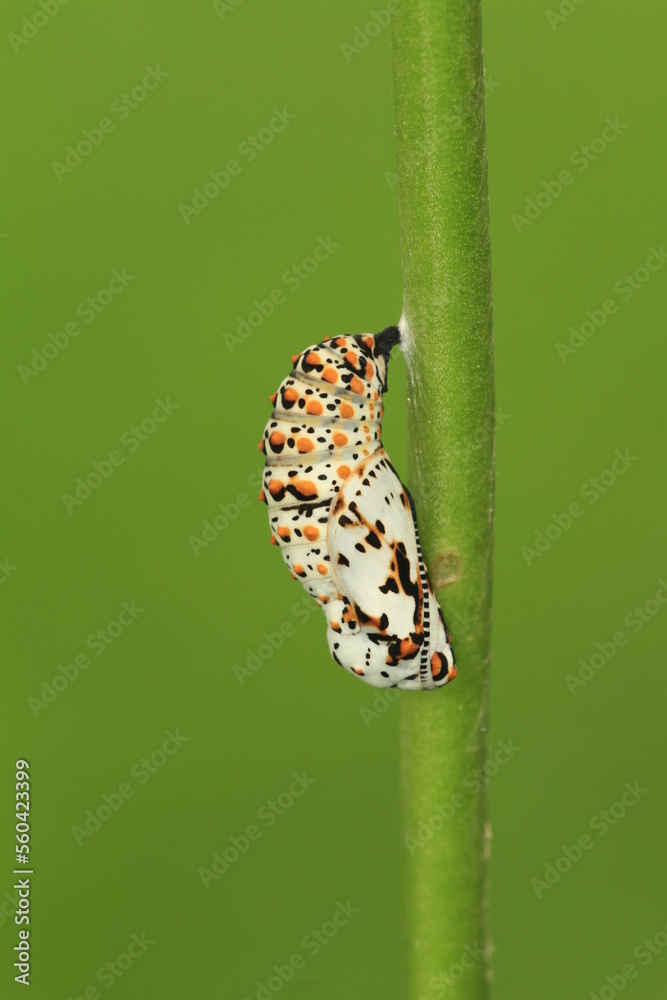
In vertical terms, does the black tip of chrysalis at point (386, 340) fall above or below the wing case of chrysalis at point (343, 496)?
above

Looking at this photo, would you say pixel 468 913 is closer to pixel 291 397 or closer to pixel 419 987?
pixel 419 987

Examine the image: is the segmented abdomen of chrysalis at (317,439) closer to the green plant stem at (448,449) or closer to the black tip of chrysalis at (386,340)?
the black tip of chrysalis at (386,340)

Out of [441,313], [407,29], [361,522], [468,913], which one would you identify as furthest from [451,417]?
[361,522]

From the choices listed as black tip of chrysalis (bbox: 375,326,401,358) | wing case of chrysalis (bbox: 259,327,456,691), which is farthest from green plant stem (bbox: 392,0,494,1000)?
black tip of chrysalis (bbox: 375,326,401,358)

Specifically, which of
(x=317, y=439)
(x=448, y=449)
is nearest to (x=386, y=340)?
(x=317, y=439)

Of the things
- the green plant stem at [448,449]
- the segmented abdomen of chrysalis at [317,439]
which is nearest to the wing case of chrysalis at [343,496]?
the segmented abdomen of chrysalis at [317,439]

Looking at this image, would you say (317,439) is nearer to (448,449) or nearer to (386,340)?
(386,340)

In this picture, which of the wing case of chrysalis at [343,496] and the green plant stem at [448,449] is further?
the wing case of chrysalis at [343,496]
